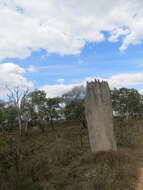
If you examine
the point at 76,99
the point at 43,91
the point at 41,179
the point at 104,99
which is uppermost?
the point at 43,91

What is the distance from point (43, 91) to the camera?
1187 inches

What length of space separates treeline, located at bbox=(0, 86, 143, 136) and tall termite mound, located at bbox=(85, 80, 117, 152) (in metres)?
17.6

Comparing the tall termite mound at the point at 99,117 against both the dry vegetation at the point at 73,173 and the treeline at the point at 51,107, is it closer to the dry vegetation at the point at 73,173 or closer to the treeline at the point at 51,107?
the dry vegetation at the point at 73,173

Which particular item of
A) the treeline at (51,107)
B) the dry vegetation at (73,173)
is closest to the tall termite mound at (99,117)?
the dry vegetation at (73,173)

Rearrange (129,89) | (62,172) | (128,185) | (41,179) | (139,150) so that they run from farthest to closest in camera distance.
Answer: (129,89) → (139,150) → (62,172) → (41,179) → (128,185)

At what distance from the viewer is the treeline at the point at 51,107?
26016 millimetres

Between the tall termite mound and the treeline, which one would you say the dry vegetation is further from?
the treeline

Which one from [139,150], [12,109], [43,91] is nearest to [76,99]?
[43,91]

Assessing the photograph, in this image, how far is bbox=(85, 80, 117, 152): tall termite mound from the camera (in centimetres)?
667

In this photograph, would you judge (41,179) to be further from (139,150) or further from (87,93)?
(139,150)

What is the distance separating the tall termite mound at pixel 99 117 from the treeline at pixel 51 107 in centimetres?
1758

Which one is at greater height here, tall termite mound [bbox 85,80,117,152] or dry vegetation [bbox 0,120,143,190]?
tall termite mound [bbox 85,80,117,152]

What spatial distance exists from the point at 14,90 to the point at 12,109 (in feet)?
24.0

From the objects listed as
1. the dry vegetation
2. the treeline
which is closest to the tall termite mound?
the dry vegetation
